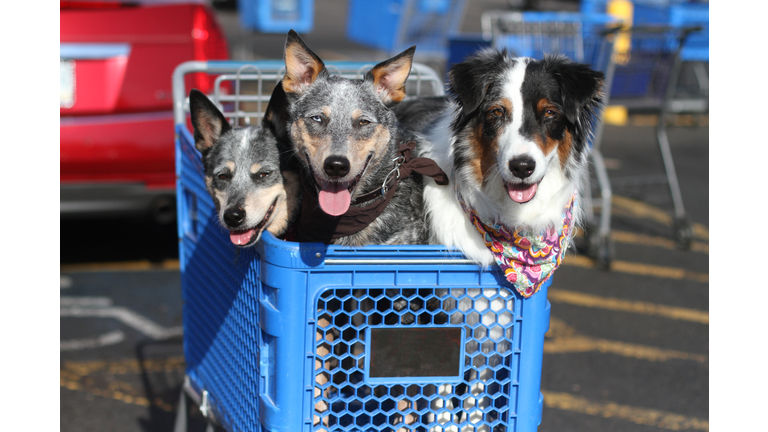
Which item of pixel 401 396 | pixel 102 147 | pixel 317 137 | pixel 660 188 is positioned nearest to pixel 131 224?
pixel 102 147

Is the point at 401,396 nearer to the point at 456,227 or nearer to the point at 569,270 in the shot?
the point at 456,227

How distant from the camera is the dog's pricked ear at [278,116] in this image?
8.90ft

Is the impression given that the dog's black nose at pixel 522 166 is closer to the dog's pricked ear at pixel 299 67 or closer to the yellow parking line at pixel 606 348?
the dog's pricked ear at pixel 299 67

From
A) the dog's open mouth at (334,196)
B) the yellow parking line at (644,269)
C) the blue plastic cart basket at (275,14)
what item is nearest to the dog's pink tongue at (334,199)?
the dog's open mouth at (334,196)

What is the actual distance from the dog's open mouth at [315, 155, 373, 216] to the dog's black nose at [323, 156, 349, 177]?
51 mm

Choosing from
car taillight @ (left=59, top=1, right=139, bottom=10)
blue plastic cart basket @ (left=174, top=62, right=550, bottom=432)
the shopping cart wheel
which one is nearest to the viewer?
blue plastic cart basket @ (left=174, top=62, right=550, bottom=432)

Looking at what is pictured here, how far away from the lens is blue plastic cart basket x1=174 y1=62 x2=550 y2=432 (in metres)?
2.06

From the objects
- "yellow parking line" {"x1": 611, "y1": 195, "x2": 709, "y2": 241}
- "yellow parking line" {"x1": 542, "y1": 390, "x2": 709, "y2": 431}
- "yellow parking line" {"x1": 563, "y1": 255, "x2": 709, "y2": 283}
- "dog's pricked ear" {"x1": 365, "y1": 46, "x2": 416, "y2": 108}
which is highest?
"dog's pricked ear" {"x1": 365, "y1": 46, "x2": 416, "y2": 108}

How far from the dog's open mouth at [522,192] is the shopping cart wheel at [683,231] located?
187 inches

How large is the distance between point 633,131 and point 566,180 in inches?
378

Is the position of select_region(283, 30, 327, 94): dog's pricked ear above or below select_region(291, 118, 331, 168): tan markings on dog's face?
above

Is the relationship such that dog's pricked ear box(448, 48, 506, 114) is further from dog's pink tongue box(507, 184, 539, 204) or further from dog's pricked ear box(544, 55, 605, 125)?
dog's pink tongue box(507, 184, 539, 204)

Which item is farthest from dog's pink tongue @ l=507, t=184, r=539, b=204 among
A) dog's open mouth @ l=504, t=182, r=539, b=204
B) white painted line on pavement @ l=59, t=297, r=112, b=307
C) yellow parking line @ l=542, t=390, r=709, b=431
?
white painted line on pavement @ l=59, t=297, r=112, b=307

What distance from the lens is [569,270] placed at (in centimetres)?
606
